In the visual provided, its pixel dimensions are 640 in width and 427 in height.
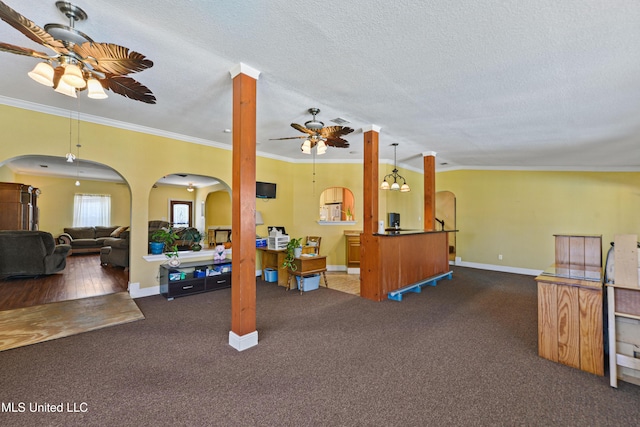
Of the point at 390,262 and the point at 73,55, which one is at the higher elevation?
the point at 73,55

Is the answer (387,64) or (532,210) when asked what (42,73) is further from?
(532,210)

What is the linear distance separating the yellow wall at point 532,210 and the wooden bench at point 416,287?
6.59 ft

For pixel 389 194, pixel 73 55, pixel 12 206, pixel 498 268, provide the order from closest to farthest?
1. pixel 73 55
2. pixel 12 206
3. pixel 498 268
4. pixel 389 194

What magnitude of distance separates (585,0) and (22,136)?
230 inches

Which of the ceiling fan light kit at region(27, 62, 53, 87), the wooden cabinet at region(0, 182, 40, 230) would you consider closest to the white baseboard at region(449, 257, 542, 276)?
the ceiling fan light kit at region(27, 62, 53, 87)

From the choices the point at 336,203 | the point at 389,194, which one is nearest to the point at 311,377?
the point at 389,194

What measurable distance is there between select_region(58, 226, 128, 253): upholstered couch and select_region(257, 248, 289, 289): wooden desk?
21.3 ft

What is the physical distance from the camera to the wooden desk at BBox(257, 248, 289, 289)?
5.06m

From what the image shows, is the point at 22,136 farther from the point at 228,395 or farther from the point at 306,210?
the point at 306,210

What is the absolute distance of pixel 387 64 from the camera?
2480mm

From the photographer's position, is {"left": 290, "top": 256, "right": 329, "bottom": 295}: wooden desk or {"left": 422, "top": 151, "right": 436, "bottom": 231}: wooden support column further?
{"left": 422, "top": 151, "right": 436, "bottom": 231}: wooden support column

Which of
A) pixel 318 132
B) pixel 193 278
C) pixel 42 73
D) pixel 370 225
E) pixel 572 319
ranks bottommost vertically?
pixel 193 278

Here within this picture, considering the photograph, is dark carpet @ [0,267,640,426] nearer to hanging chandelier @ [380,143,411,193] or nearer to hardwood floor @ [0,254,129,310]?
hardwood floor @ [0,254,129,310]

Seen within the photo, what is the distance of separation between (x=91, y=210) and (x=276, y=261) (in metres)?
8.68
